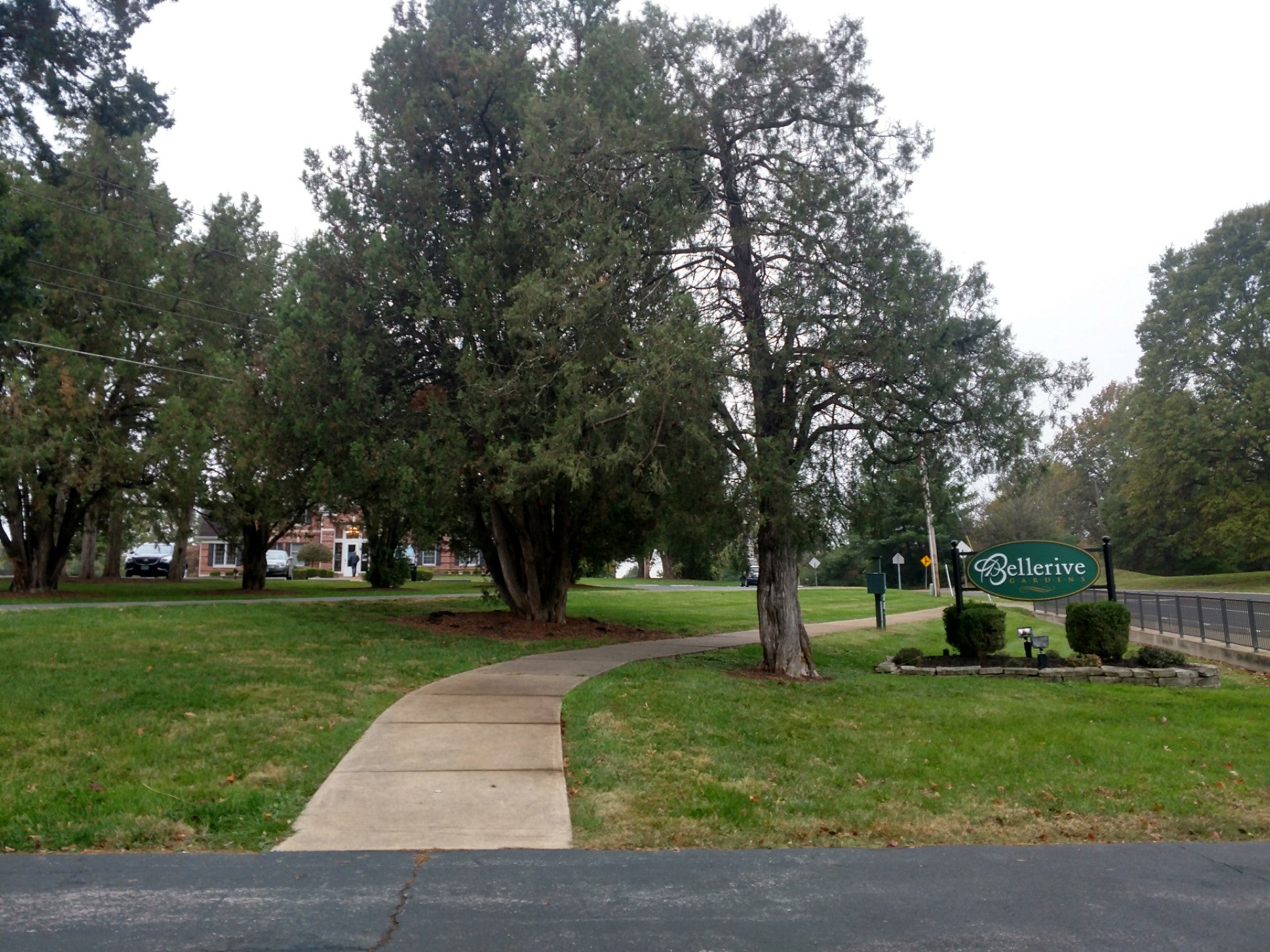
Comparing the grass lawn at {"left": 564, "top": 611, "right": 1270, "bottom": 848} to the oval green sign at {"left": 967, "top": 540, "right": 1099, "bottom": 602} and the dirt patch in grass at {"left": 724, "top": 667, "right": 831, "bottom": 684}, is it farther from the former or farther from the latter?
the oval green sign at {"left": 967, "top": 540, "right": 1099, "bottom": 602}

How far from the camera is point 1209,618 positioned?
77.6 feet

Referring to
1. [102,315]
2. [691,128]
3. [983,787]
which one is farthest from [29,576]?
[983,787]

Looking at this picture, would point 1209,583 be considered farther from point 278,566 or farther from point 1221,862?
point 1221,862

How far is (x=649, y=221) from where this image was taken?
1305 centimetres

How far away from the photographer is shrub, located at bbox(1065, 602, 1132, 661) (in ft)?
49.3

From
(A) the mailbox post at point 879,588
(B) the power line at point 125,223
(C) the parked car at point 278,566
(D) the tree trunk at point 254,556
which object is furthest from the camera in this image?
(C) the parked car at point 278,566

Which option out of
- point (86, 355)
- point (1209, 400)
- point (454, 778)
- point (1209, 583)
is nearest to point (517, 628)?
point (454, 778)

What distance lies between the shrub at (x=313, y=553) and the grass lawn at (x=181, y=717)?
44743 mm

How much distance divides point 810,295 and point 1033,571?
6.76 meters

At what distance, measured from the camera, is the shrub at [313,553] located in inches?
2357

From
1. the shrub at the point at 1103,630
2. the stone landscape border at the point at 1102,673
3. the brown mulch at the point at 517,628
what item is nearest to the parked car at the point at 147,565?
the brown mulch at the point at 517,628

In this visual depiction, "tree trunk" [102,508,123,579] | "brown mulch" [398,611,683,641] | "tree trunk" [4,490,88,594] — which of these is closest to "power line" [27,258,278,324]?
"tree trunk" [4,490,88,594]

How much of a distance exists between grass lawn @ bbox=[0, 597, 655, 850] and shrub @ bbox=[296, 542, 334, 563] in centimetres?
4474

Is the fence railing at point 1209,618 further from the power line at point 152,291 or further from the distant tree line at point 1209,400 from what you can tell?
the power line at point 152,291
